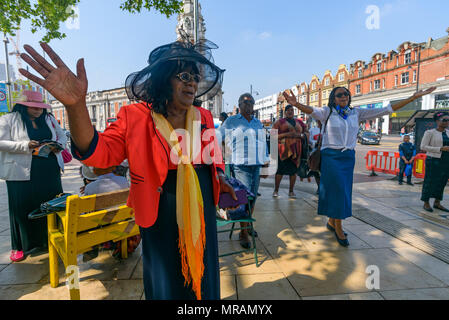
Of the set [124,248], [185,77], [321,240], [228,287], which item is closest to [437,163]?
[321,240]

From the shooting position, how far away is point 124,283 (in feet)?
8.45

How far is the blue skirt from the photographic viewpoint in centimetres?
339

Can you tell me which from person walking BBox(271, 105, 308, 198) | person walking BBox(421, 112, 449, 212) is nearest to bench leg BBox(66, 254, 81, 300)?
person walking BBox(271, 105, 308, 198)

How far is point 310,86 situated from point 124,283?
6178 cm

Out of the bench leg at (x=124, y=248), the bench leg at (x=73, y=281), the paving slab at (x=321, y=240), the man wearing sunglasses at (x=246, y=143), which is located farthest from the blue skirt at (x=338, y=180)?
the bench leg at (x=73, y=281)

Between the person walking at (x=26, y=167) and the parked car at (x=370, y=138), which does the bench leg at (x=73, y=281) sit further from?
the parked car at (x=370, y=138)

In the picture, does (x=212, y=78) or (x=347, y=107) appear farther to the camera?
(x=347, y=107)

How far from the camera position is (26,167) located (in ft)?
10.3

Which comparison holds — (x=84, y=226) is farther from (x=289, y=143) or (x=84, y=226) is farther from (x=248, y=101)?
(x=289, y=143)

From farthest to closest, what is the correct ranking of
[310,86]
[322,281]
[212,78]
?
1. [310,86]
2. [322,281]
3. [212,78]

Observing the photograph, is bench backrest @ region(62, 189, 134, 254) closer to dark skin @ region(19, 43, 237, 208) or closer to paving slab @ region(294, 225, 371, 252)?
dark skin @ region(19, 43, 237, 208)
